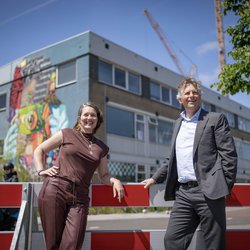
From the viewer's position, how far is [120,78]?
2181 cm

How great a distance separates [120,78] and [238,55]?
13.5 meters

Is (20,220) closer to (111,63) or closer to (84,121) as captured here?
(84,121)

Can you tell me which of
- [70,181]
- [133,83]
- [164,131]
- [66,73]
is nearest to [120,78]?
[133,83]

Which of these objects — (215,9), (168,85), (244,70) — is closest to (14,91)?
(168,85)

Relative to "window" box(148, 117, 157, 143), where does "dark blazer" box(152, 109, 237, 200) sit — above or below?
below

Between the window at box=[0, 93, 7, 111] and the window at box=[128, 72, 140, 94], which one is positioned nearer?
the window at box=[128, 72, 140, 94]

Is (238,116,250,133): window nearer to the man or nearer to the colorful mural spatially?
the colorful mural

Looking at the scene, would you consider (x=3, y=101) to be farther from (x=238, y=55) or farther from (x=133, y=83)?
(x=238, y=55)

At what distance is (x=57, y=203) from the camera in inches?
114

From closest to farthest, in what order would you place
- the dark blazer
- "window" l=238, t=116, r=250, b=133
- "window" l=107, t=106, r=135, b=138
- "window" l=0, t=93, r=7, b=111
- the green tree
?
the dark blazer → the green tree → "window" l=107, t=106, r=135, b=138 → "window" l=0, t=93, r=7, b=111 → "window" l=238, t=116, r=250, b=133

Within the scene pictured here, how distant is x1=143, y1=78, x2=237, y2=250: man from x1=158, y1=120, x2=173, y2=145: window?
71.4 feet

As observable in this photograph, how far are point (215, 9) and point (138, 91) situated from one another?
51747 mm

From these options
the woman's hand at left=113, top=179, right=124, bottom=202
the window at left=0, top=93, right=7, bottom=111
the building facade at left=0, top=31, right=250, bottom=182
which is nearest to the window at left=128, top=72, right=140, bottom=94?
the building facade at left=0, top=31, right=250, bottom=182

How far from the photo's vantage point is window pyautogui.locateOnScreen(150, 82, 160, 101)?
24541mm
